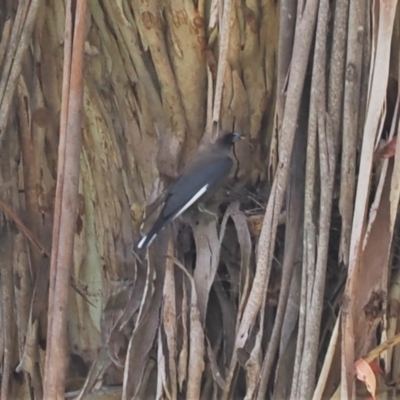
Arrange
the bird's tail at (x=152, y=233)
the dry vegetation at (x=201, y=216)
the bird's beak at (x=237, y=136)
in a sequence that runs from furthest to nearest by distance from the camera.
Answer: the bird's beak at (x=237, y=136)
the bird's tail at (x=152, y=233)
the dry vegetation at (x=201, y=216)

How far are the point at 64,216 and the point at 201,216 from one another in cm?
40

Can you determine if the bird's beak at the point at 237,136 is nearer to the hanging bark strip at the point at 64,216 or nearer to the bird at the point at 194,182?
the bird at the point at 194,182

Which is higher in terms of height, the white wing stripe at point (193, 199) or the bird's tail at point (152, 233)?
the white wing stripe at point (193, 199)

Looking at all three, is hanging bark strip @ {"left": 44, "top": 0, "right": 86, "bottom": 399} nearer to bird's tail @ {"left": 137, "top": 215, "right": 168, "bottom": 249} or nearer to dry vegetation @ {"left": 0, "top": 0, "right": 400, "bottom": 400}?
dry vegetation @ {"left": 0, "top": 0, "right": 400, "bottom": 400}

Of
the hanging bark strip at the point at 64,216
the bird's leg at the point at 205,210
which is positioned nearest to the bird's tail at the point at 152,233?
the bird's leg at the point at 205,210

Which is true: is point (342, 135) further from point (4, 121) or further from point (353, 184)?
point (4, 121)

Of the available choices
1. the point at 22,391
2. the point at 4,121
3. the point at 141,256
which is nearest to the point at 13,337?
the point at 22,391

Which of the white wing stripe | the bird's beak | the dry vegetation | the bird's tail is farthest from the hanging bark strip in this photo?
the bird's beak

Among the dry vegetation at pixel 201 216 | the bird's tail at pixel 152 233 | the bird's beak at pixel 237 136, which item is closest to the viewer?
the dry vegetation at pixel 201 216

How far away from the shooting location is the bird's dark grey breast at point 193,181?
200 cm

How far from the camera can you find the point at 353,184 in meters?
1.67

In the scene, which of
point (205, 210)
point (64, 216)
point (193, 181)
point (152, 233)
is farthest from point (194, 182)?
point (64, 216)

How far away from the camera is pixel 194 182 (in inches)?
82.7

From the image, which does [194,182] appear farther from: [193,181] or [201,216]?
[201,216]
